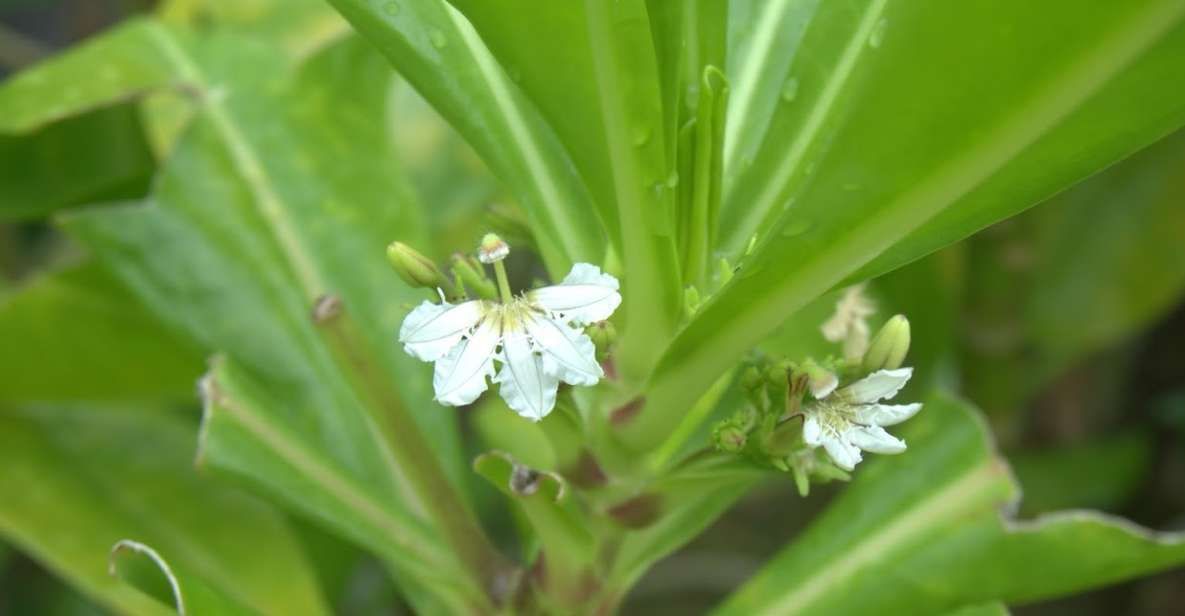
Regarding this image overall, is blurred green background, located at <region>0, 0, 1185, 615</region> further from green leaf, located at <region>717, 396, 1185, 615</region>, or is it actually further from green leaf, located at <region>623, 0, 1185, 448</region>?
green leaf, located at <region>623, 0, 1185, 448</region>

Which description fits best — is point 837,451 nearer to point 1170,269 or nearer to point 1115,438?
point 1170,269

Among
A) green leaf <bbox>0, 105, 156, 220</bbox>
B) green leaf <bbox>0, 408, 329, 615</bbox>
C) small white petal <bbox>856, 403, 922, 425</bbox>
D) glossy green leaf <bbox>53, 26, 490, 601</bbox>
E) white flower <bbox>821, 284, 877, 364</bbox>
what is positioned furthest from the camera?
green leaf <bbox>0, 105, 156, 220</bbox>

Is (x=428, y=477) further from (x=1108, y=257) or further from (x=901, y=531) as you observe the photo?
(x=1108, y=257)

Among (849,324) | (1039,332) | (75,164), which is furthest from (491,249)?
(1039,332)

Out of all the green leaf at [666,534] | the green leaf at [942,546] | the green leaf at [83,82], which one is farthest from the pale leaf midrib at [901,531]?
the green leaf at [83,82]

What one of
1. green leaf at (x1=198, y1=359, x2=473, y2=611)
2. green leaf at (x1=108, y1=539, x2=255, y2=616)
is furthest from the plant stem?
green leaf at (x1=108, y1=539, x2=255, y2=616)

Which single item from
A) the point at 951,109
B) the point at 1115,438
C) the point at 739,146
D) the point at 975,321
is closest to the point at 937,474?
the point at 739,146
